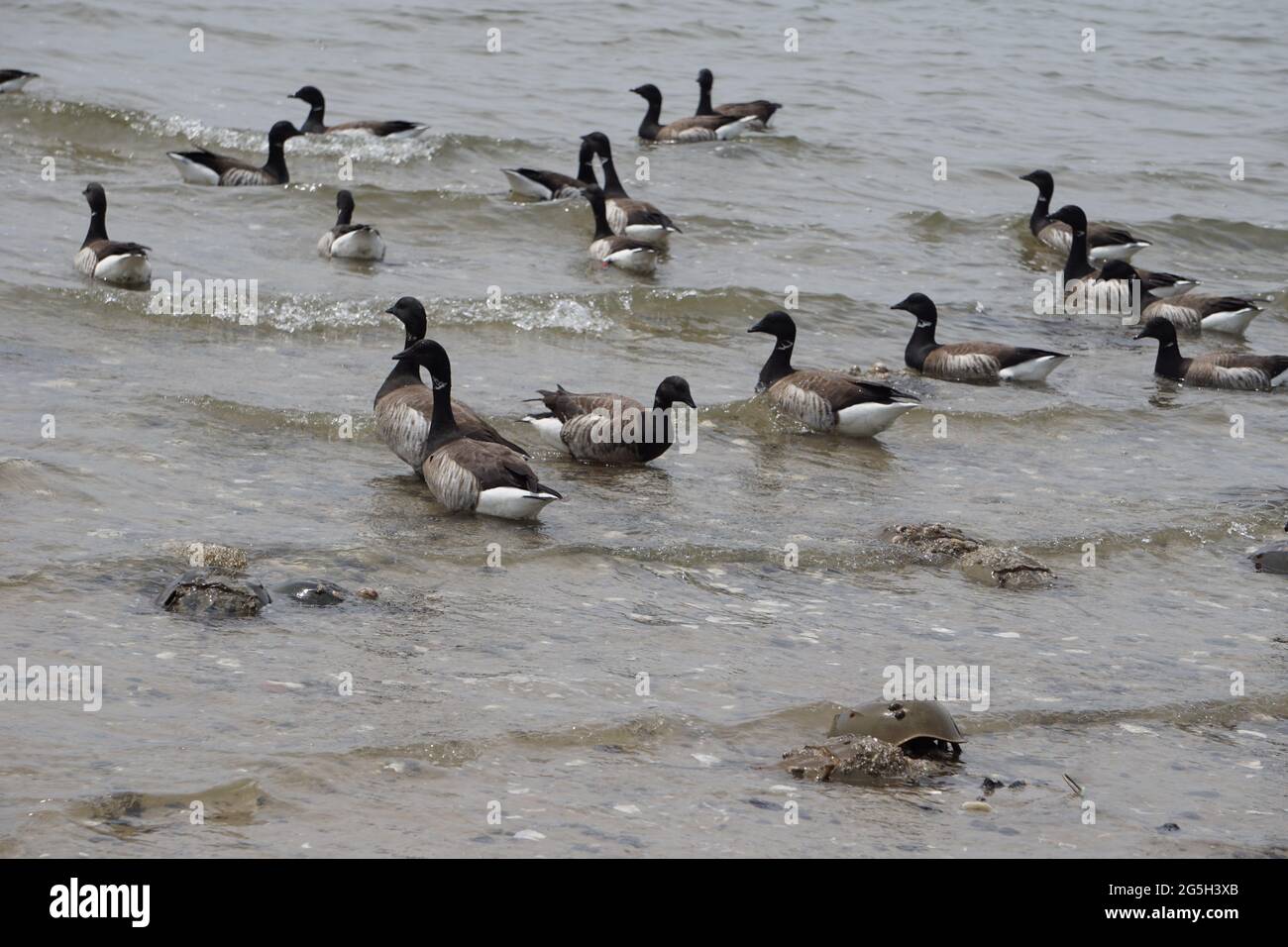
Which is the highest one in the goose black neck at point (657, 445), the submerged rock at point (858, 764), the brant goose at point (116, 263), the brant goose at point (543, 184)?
the brant goose at point (543, 184)

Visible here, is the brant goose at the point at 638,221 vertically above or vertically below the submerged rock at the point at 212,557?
above

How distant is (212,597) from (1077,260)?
15074 millimetres

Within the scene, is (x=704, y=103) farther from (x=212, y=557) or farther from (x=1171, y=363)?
(x=212, y=557)

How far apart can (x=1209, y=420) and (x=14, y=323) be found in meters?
11.4

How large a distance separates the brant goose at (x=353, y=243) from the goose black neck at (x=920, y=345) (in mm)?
6453

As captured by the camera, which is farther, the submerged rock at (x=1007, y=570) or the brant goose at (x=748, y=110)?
the brant goose at (x=748, y=110)

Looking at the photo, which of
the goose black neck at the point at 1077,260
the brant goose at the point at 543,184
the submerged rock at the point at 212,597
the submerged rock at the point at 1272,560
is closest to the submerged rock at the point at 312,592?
the submerged rock at the point at 212,597

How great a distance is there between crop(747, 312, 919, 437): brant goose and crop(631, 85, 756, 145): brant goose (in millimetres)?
12862

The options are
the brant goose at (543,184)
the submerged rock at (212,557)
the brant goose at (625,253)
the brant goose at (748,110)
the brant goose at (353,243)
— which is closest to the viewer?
the submerged rock at (212,557)

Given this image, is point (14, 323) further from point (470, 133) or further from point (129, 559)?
point (470, 133)

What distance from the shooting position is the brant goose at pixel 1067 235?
21344 mm

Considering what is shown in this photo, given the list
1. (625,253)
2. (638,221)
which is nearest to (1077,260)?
(638,221)

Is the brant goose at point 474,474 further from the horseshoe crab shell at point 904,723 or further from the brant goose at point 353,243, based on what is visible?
the brant goose at point 353,243

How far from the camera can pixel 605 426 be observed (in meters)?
12.2
